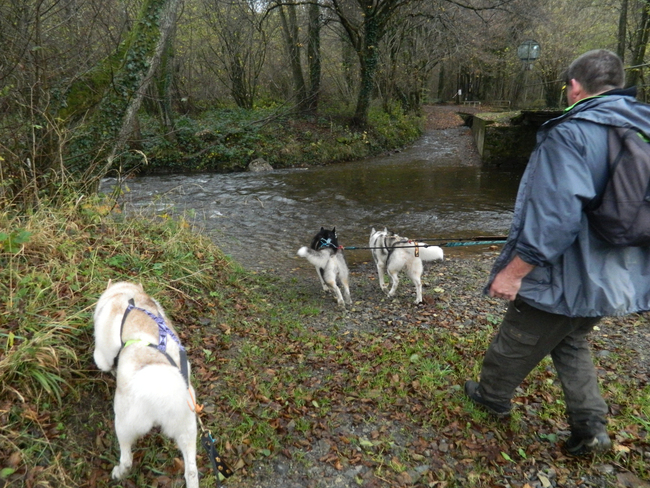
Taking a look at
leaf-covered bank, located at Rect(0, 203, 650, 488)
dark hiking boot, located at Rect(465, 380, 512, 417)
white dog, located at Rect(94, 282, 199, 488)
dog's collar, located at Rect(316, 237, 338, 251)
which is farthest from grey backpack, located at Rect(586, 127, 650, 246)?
dog's collar, located at Rect(316, 237, 338, 251)

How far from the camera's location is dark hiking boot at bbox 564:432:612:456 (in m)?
2.66

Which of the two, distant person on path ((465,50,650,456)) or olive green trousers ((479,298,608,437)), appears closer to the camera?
distant person on path ((465,50,650,456))

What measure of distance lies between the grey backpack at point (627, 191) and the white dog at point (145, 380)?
103 inches

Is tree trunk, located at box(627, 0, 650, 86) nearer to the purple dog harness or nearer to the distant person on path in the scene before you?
the distant person on path

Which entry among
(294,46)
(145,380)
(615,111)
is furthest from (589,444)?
(294,46)

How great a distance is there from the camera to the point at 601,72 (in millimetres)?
2309

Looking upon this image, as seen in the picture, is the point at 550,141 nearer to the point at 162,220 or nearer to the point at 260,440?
the point at 260,440

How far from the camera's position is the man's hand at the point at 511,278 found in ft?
7.69

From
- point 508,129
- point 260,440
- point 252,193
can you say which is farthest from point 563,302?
point 508,129

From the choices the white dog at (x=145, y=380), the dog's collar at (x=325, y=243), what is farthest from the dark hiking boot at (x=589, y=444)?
the dog's collar at (x=325, y=243)

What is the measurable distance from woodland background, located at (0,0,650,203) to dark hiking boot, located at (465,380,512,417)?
4.92 meters

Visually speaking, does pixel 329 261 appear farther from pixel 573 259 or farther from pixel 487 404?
pixel 573 259

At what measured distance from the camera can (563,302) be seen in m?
2.36

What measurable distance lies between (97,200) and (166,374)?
4189 millimetres
